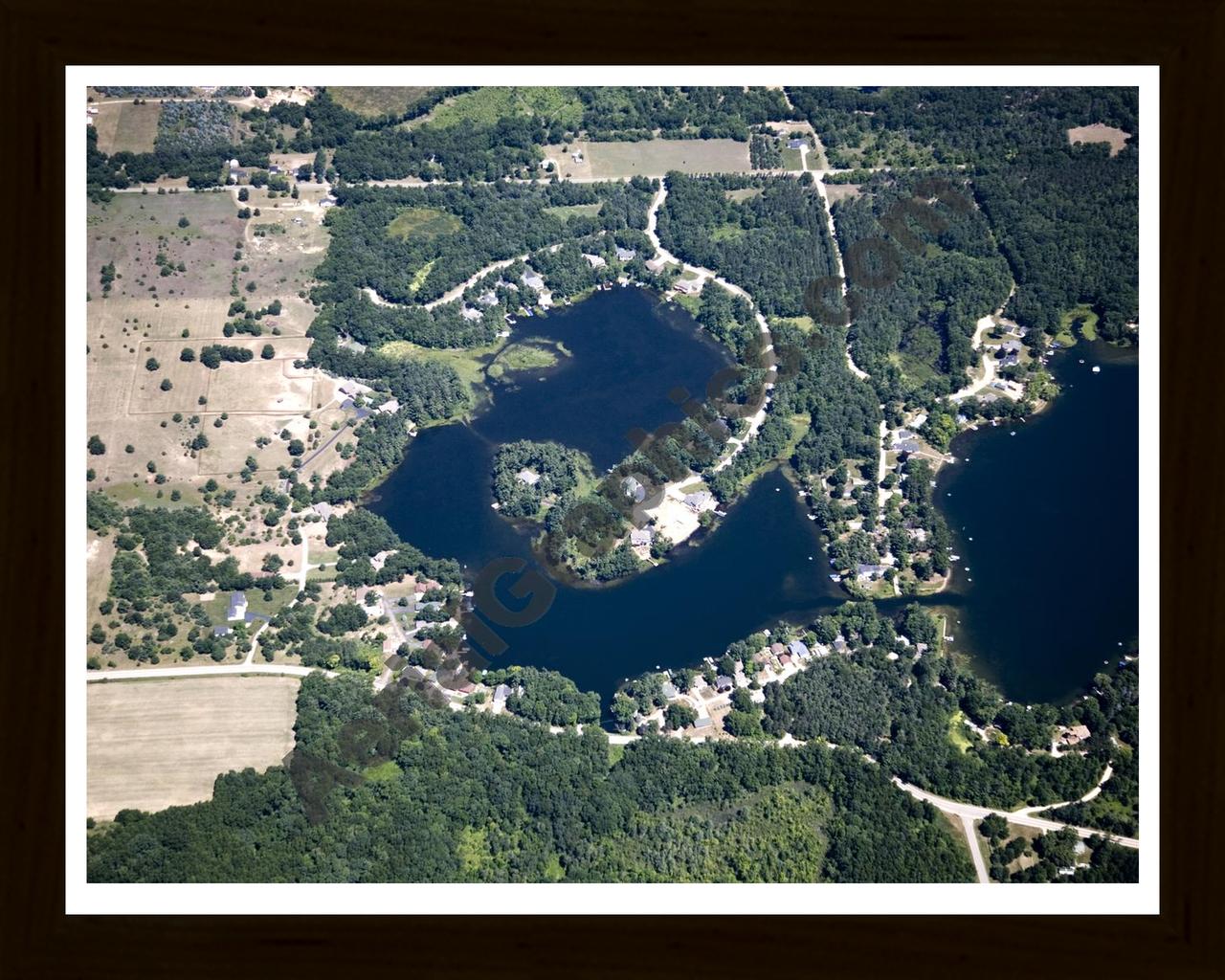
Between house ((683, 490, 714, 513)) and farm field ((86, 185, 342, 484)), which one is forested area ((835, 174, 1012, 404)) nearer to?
house ((683, 490, 714, 513))

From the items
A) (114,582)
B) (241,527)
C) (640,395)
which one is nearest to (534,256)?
(640,395)

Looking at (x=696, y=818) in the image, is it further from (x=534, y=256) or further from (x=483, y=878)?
(x=534, y=256)

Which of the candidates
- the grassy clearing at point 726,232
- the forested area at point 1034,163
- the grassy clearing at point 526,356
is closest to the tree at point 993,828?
the forested area at point 1034,163

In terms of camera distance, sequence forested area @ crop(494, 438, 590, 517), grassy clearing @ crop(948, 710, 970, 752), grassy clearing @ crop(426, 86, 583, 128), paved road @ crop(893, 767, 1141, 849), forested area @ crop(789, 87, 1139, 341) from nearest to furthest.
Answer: paved road @ crop(893, 767, 1141, 849) → grassy clearing @ crop(948, 710, 970, 752) → forested area @ crop(494, 438, 590, 517) → forested area @ crop(789, 87, 1139, 341) → grassy clearing @ crop(426, 86, 583, 128)

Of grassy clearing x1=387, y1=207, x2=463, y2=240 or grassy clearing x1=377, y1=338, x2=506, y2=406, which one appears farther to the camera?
grassy clearing x1=387, y1=207, x2=463, y2=240

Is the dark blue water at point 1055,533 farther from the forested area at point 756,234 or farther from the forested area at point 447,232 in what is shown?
the forested area at point 447,232

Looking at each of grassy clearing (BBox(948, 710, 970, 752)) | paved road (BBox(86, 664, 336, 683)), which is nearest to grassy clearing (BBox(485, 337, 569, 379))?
paved road (BBox(86, 664, 336, 683))
